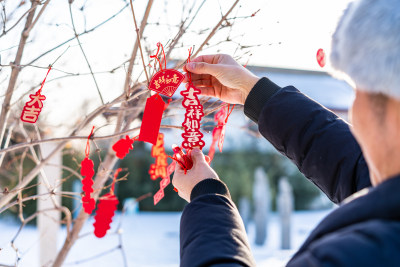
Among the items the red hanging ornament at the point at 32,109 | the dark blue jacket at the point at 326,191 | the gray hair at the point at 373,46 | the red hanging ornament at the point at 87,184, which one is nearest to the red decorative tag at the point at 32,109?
the red hanging ornament at the point at 32,109

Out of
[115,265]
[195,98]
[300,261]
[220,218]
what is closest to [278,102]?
[195,98]

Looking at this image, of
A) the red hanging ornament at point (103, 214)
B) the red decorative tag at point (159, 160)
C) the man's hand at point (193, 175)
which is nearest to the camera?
the man's hand at point (193, 175)

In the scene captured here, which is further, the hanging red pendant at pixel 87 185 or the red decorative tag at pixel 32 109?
the hanging red pendant at pixel 87 185

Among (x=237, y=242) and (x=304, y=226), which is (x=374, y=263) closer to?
(x=237, y=242)

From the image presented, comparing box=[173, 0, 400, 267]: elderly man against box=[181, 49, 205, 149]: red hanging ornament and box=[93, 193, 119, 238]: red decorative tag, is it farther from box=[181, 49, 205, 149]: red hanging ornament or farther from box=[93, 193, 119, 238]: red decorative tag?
box=[93, 193, 119, 238]: red decorative tag

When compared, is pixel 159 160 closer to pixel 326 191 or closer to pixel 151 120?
pixel 151 120

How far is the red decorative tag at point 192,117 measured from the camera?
113cm

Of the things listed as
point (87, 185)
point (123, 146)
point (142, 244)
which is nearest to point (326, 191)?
point (123, 146)

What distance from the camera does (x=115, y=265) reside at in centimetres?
466

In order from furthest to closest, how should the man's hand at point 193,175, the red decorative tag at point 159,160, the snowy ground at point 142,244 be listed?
the snowy ground at point 142,244 → the red decorative tag at point 159,160 → the man's hand at point 193,175

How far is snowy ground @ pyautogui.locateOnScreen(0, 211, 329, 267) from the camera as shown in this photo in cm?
473

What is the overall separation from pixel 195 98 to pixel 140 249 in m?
4.88

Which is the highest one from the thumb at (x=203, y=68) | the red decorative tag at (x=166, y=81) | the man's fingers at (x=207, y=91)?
the thumb at (x=203, y=68)

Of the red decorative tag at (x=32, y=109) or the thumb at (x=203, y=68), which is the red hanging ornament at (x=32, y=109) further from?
the thumb at (x=203, y=68)
